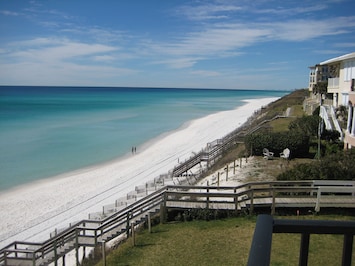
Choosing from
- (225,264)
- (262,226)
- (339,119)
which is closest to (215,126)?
(339,119)

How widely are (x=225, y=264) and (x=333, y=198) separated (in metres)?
5.13

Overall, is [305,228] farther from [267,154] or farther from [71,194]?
[71,194]

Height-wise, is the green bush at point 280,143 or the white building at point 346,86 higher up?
the white building at point 346,86

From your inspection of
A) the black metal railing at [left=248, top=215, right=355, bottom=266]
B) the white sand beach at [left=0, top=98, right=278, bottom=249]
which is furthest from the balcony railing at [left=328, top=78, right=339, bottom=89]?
the black metal railing at [left=248, top=215, right=355, bottom=266]

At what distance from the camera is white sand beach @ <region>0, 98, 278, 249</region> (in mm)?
15907

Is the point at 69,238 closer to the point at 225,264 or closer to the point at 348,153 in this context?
the point at 225,264

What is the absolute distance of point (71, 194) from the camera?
2072 cm

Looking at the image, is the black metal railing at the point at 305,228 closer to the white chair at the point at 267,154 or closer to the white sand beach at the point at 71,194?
the white sand beach at the point at 71,194

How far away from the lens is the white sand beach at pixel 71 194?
626 inches

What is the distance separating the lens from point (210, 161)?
81.7 feet

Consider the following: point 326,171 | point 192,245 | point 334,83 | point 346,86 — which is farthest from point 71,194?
point 334,83

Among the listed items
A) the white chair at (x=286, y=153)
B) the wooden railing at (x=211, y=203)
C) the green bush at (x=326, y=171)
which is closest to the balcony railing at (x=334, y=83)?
the white chair at (x=286, y=153)

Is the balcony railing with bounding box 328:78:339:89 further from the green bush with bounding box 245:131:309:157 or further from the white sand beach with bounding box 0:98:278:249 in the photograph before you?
the white sand beach with bounding box 0:98:278:249

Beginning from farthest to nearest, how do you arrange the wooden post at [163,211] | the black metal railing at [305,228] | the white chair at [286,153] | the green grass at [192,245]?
the white chair at [286,153] < the wooden post at [163,211] < the green grass at [192,245] < the black metal railing at [305,228]
